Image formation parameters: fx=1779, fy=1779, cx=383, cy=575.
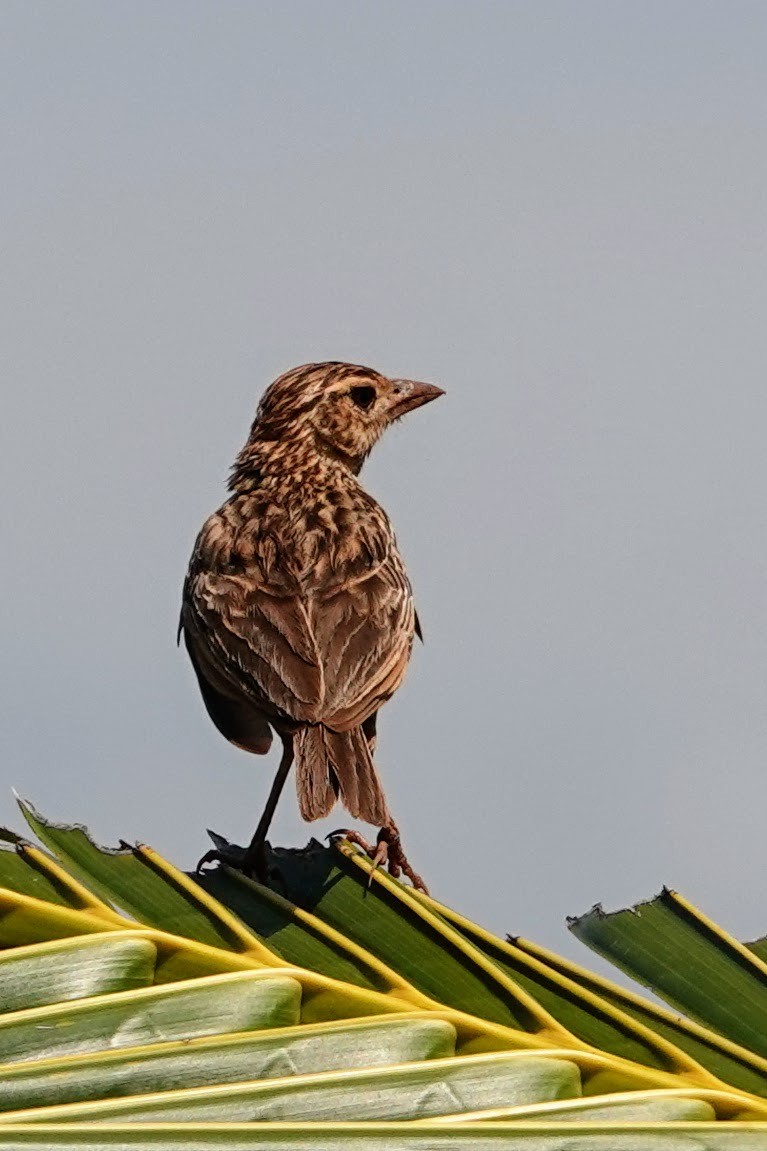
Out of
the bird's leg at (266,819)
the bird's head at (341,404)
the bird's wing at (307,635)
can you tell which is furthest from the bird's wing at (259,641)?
the bird's head at (341,404)

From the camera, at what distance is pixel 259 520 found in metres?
7.25

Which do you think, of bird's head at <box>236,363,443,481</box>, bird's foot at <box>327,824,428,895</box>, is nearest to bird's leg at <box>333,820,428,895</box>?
bird's foot at <box>327,824,428,895</box>

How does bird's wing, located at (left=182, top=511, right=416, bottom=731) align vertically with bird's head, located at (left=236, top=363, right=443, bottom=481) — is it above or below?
below

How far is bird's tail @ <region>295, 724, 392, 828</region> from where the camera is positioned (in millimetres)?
5160

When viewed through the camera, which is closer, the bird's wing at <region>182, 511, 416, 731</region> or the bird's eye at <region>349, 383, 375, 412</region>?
the bird's wing at <region>182, 511, 416, 731</region>

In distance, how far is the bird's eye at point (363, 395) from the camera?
28.8 ft

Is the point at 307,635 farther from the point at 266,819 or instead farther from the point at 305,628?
the point at 266,819

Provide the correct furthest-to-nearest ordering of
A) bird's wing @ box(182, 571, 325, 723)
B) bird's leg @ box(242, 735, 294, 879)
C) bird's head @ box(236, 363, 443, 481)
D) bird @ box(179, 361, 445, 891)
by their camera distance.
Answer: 1. bird's head @ box(236, 363, 443, 481)
2. bird's wing @ box(182, 571, 325, 723)
3. bird @ box(179, 361, 445, 891)
4. bird's leg @ box(242, 735, 294, 879)

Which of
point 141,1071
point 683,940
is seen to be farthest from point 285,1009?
point 683,940

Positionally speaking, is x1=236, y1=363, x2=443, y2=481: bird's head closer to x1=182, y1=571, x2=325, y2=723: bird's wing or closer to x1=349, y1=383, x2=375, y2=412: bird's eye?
x1=349, y1=383, x2=375, y2=412: bird's eye

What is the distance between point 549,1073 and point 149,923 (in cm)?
70

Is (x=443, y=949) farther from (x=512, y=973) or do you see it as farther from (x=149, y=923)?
(x=149, y=923)

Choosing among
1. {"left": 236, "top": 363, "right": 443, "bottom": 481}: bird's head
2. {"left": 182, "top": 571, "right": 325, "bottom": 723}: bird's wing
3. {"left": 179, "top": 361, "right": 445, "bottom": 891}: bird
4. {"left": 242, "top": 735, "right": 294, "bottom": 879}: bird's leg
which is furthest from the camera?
{"left": 236, "top": 363, "right": 443, "bottom": 481}: bird's head

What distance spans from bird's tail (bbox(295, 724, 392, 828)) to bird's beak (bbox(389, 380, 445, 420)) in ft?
12.0
